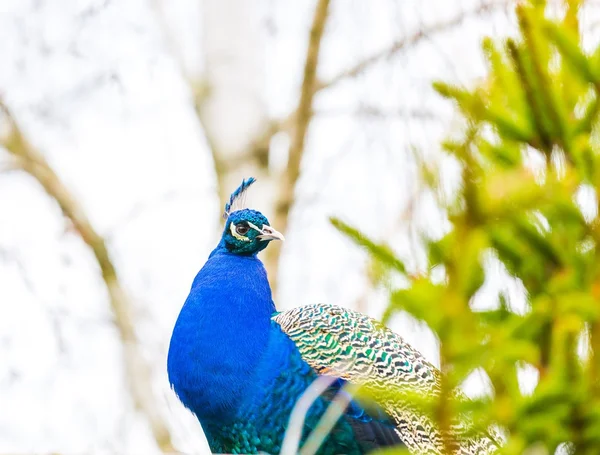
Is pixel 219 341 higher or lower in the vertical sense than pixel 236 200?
lower

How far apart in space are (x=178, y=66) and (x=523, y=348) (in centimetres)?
608

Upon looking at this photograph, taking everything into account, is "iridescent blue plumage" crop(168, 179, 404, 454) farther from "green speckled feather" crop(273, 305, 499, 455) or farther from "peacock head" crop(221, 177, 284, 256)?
"peacock head" crop(221, 177, 284, 256)

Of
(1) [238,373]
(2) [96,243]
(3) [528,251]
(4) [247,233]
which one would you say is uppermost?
(3) [528,251]

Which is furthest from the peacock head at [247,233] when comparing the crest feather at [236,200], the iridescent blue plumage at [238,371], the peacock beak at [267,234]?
the crest feather at [236,200]

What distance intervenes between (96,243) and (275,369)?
3502mm

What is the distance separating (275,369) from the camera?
356 centimetres

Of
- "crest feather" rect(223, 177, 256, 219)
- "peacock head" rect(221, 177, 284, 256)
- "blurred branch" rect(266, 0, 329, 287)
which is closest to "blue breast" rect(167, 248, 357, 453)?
"peacock head" rect(221, 177, 284, 256)

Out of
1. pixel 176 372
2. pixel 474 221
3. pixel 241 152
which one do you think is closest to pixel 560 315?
pixel 474 221

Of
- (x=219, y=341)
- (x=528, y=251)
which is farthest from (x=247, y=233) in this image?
(x=528, y=251)

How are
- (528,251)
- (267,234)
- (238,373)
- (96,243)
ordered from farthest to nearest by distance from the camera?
(96,243), (267,234), (238,373), (528,251)

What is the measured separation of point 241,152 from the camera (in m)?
6.35

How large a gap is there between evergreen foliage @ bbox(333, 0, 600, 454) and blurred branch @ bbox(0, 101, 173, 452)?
5.36 metres

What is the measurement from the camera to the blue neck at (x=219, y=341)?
3502mm

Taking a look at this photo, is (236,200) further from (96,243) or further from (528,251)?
(528,251)
